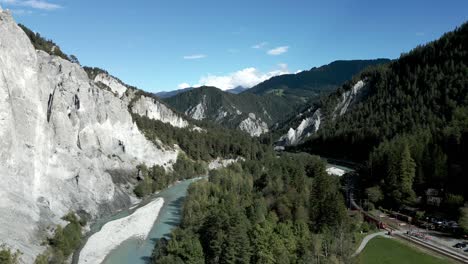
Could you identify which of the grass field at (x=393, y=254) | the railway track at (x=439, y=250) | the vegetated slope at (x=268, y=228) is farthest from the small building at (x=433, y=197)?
the grass field at (x=393, y=254)

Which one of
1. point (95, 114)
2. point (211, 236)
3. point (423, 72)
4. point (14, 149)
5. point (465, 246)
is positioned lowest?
point (465, 246)

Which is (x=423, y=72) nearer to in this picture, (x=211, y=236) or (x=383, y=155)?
(x=383, y=155)

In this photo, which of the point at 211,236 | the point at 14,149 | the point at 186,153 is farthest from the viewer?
the point at 186,153

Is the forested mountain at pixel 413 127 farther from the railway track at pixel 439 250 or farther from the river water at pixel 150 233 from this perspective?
the river water at pixel 150 233

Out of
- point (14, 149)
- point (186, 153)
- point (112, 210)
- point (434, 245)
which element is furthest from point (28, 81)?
point (186, 153)

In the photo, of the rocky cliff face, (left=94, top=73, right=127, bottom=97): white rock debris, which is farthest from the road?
(left=94, top=73, right=127, bottom=97): white rock debris

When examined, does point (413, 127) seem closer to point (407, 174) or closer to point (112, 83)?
point (407, 174)
